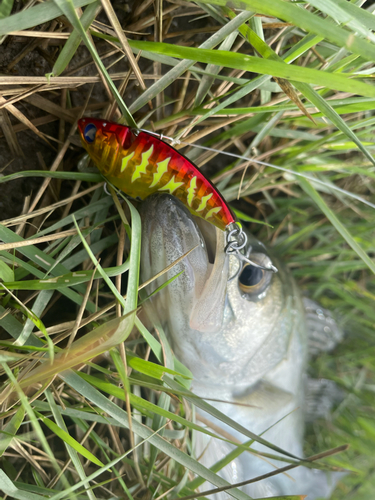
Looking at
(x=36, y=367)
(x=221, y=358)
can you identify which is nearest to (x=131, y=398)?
(x=36, y=367)

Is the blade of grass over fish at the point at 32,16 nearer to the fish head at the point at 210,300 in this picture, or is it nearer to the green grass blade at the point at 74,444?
the fish head at the point at 210,300

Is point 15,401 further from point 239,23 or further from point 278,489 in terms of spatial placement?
point 278,489

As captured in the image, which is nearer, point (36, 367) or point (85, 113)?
point (36, 367)

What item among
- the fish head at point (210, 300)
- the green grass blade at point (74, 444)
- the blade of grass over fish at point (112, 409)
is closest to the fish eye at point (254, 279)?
the fish head at point (210, 300)

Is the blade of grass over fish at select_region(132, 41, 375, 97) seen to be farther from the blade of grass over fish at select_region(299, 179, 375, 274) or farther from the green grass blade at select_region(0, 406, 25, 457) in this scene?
the green grass blade at select_region(0, 406, 25, 457)

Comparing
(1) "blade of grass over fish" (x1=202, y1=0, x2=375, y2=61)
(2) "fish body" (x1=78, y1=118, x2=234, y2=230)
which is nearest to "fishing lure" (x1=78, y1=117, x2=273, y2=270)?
(2) "fish body" (x1=78, y1=118, x2=234, y2=230)

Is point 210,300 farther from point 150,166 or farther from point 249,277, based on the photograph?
point 150,166
